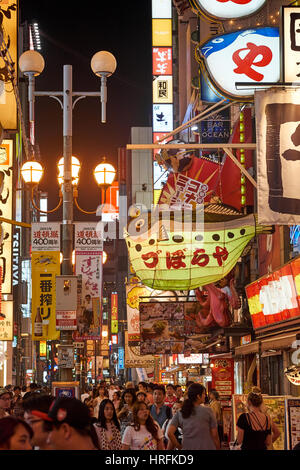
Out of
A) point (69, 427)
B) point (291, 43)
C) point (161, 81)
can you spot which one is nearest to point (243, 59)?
point (291, 43)

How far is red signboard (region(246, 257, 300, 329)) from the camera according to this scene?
17.6 m

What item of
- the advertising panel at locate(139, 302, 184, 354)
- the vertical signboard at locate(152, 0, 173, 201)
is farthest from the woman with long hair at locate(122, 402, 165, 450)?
the vertical signboard at locate(152, 0, 173, 201)

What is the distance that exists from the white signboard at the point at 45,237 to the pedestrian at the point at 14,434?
14.9 m

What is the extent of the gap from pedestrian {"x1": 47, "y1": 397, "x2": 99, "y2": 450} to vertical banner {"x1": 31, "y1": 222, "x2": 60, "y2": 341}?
43.9ft

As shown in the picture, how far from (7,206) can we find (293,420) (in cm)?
1707

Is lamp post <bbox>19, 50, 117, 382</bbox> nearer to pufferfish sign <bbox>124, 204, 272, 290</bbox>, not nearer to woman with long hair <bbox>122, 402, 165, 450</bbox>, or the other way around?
pufferfish sign <bbox>124, 204, 272, 290</bbox>

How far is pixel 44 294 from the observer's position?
64.6 feet

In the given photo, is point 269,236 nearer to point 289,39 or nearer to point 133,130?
point 289,39

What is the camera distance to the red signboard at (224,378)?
1166 inches

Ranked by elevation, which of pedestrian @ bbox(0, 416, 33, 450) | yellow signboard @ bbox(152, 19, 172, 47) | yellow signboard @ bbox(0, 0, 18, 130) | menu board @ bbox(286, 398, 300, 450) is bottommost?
menu board @ bbox(286, 398, 300, 450)

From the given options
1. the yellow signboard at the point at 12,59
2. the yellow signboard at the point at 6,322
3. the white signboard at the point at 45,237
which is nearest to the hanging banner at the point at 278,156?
the yellow signboard at the point at 12,59

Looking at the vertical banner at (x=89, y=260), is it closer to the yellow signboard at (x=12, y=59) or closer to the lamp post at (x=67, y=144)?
the lamp post at (x=67, y=144)

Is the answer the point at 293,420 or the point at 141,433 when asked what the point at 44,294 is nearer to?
the point at 293,420

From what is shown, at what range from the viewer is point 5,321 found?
31688 mm
